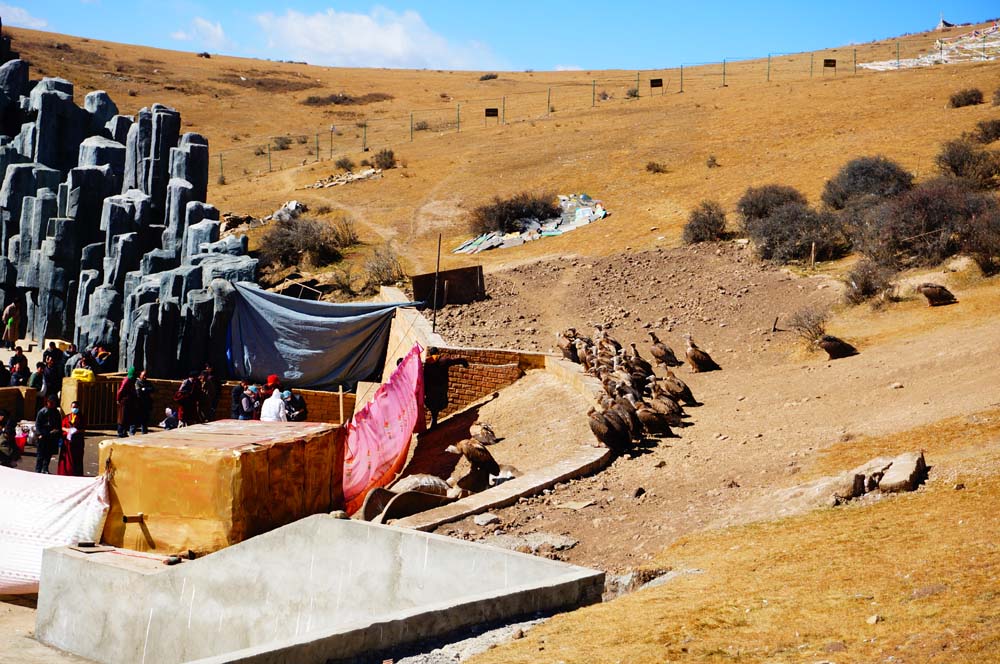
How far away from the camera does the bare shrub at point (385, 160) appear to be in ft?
139

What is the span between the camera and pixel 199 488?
11.4 meters

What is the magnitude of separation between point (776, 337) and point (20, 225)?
18657 mm

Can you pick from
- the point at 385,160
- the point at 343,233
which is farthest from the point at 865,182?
the point at 385,160

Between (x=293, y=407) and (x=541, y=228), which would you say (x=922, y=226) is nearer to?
(x=541, y=228)

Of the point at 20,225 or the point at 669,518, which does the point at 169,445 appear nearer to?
the point at 669,518

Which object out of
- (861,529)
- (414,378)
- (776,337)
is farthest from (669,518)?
(776,337)

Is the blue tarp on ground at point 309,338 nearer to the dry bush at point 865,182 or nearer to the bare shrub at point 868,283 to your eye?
the bare shrub at point 868,283

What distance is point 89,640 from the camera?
1029 centimetres

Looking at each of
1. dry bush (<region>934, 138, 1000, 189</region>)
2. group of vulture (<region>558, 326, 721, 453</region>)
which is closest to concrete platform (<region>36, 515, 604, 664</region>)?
group of vulture (<region>558, 326, 721, 453</region>)

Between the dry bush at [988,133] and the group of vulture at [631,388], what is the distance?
15.0 metres

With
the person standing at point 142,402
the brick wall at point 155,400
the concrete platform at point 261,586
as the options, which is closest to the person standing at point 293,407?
the brick wall at point 155,400

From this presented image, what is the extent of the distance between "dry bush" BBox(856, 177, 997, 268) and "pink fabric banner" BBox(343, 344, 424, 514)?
9.89 meters

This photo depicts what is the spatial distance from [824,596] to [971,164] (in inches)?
864

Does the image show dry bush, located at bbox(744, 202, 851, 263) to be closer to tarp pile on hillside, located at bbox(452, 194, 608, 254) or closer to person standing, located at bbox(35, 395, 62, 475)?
tarp pile on hillside, located at bbox(452, 194, 608, 254)
